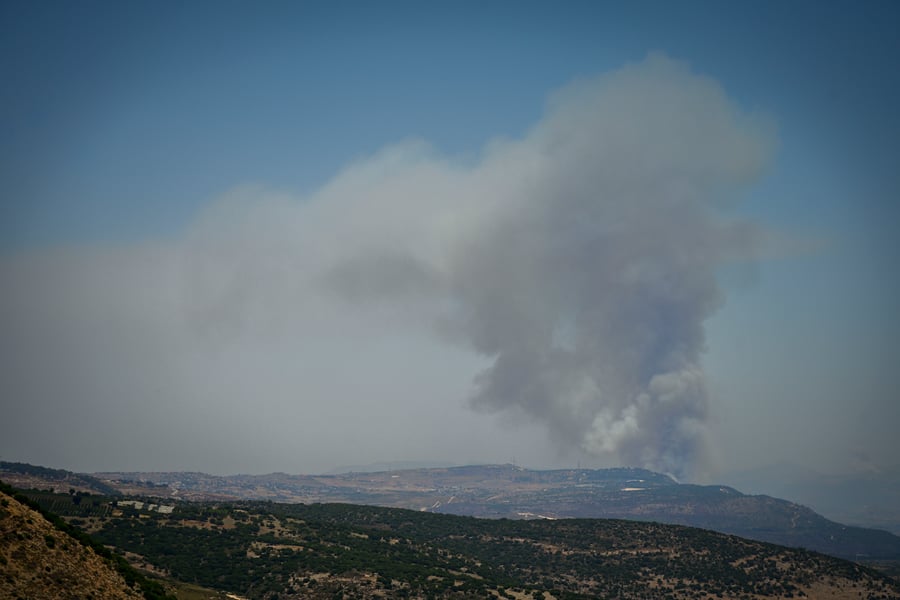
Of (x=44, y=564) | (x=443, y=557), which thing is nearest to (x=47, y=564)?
(x=44, y=564)

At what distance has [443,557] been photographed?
388 ft

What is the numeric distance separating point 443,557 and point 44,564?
89877 millimetres

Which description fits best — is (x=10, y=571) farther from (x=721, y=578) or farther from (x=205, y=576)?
(x=721, y=578)

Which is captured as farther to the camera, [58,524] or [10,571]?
[58,524]

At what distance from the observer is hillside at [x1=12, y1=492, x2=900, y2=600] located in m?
89.1

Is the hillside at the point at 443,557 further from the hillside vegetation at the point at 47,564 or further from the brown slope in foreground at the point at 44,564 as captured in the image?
the brown slope in foreground at the point at 44,564

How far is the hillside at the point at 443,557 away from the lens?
8912cm

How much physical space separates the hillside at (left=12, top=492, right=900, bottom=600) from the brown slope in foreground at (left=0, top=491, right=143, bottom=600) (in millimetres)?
46235

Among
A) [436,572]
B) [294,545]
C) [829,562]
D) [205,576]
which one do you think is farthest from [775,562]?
[205,576]

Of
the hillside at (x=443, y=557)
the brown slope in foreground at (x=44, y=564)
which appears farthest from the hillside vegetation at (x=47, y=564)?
the hillside at (x=443, y=557)

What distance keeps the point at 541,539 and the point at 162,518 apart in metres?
78.4

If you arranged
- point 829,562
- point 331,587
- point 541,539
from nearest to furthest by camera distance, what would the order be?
1. point 331,587
2. point 829,562
3. point 541,539

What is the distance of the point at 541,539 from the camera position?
486 feet

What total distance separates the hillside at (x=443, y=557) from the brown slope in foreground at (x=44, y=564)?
46.2 metres
